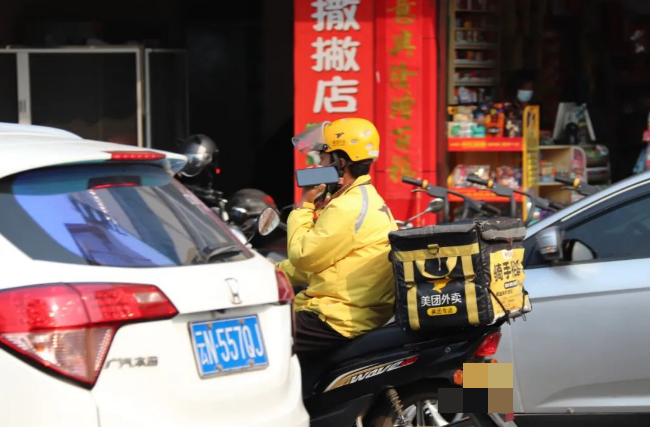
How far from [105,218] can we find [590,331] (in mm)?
2676

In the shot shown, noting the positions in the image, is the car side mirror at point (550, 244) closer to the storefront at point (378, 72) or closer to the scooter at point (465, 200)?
the scooter at point (465, 200)

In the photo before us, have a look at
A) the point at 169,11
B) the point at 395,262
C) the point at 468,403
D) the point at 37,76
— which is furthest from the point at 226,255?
the point at 169,11

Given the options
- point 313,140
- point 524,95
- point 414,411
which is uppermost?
point 524,95

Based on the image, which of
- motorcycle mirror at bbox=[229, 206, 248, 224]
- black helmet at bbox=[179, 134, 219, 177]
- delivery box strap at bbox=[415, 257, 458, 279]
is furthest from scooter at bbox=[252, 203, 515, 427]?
black helmet at bbox=[179, 134, 219, 177]

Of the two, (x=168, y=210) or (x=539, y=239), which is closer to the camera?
(x=168, y=210)

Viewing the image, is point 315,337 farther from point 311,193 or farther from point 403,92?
point 403,92

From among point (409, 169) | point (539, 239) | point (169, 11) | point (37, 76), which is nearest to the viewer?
point (539, 239)

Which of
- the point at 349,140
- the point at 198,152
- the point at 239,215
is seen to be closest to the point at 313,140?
the point at 349,140

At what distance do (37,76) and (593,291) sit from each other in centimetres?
849

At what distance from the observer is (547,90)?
11.4m

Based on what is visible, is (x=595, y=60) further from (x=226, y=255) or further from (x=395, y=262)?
(x=226, y=255)

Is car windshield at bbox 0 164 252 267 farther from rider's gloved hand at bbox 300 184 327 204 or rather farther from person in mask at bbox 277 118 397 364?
rider's gloved hand at bbox 300 184 327 204

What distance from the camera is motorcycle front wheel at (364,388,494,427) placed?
167 inches

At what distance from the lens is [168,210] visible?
353 cm
